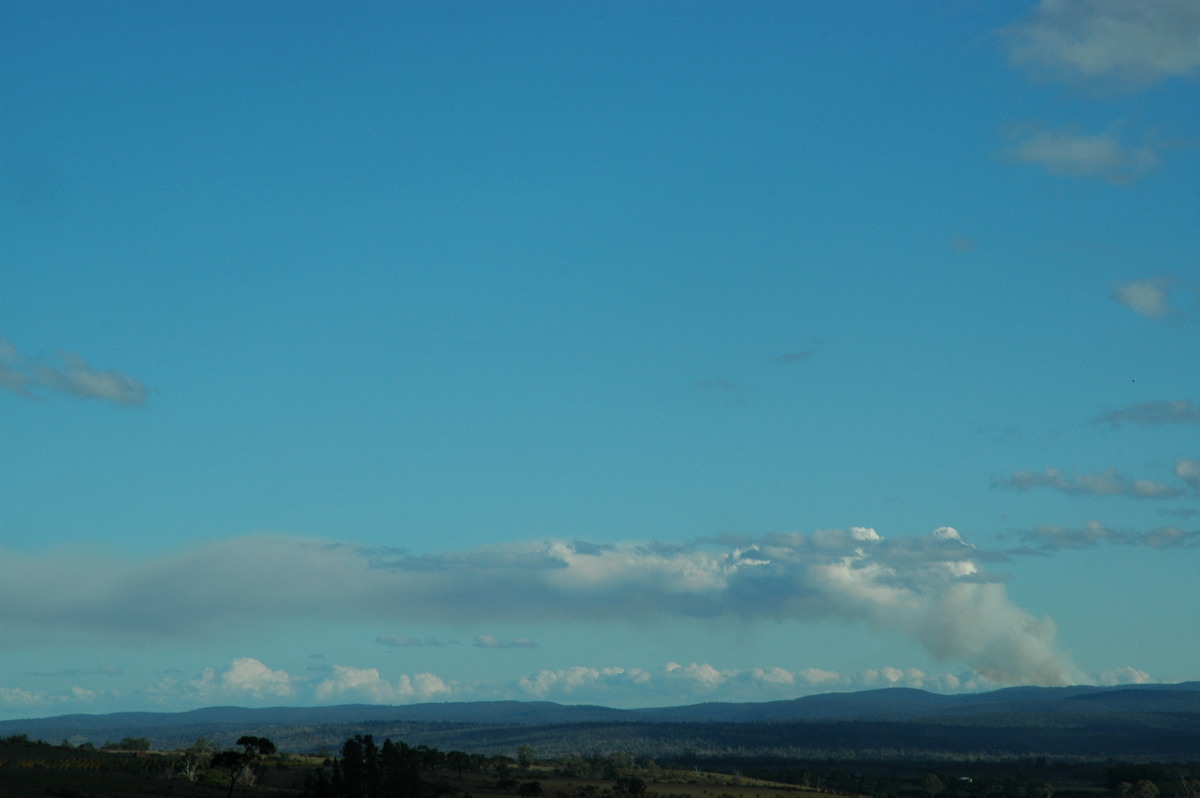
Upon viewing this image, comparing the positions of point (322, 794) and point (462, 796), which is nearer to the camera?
point (322, 794)

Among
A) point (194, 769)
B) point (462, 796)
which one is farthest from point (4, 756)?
point (462, 796)

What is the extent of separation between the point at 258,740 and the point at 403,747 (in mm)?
23863

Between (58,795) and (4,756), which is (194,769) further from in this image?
(58,795)

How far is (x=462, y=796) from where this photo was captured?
180 m

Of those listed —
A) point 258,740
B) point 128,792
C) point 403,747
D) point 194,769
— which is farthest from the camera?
point 194,769

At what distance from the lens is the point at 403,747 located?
17738 centimetres

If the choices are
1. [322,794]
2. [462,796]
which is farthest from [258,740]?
[462,796]

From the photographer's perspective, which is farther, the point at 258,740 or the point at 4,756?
the point at 4,756

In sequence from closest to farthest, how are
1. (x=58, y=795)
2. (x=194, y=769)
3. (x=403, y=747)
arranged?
(x=58, y=795), (x=403, y=747), (x=194, y=769)

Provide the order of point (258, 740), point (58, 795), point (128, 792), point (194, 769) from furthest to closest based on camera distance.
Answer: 1. point (194, 769)
2. point (258, 740)
3. point (128, 792)
4. point (58, 795)

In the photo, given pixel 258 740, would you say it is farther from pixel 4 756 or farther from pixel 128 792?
pixel 4 756

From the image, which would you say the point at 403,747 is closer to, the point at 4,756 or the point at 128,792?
the point at 128,792

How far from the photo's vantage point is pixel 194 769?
Answer: 198 meters

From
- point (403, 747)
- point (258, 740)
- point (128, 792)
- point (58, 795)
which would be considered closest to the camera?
point (58, 795)
